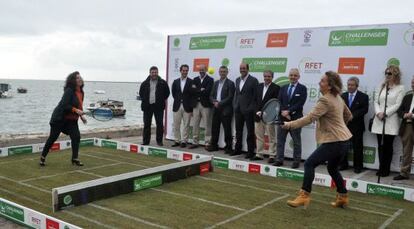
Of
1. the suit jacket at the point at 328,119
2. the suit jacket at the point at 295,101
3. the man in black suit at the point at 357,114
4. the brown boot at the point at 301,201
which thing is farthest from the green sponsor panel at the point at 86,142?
the suit jacket at the point at 328,119

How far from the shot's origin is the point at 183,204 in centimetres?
674

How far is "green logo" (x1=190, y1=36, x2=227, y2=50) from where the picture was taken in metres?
12.1

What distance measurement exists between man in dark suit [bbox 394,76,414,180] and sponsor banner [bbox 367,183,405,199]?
4.35 ft

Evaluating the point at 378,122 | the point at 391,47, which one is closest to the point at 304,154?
the point at 378,122

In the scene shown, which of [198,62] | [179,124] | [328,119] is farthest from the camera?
[198,62]

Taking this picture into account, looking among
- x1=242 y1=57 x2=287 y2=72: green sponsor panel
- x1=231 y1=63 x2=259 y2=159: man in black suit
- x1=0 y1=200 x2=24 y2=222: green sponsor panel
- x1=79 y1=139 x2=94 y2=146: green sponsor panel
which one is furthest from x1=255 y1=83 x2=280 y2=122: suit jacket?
x1=0 y1=200 x2=24 y2=222: green sponsor panel

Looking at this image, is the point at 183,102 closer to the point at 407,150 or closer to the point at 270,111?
the point at 270,111

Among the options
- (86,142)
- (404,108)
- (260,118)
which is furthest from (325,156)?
(86,142)

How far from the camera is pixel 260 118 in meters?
9.88

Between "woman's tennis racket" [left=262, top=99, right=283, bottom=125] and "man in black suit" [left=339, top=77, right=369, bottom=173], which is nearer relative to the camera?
"woman's tennis racket" [left=262, top=99, right=283, bottom=125]

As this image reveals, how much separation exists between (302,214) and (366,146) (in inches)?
164

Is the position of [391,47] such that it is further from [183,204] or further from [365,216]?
[183,204]

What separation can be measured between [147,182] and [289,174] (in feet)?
9.57

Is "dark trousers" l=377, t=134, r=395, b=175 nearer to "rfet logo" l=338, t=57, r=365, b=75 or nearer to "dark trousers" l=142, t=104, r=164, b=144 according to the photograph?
"rfet logo" l=338, t=57, r=365, b=75
